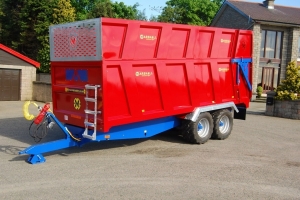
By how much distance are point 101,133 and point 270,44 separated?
24270mm

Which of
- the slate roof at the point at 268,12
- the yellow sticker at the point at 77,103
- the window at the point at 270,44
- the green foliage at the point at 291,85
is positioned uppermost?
the slate roof at the point at 268,12

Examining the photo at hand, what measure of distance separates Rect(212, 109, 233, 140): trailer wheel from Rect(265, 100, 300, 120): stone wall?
23.6 ft

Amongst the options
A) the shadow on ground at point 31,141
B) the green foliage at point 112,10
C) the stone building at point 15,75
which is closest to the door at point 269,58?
the green foliage at point 112,10

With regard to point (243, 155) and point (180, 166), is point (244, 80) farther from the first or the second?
point (180, 166)

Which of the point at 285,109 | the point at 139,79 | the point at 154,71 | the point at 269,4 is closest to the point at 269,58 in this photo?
the point at 269,4

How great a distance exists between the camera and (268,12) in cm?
2914

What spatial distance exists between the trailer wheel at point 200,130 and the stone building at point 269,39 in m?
19.3

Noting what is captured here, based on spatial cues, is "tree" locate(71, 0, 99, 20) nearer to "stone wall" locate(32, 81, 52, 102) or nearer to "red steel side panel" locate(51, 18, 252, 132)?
"stone wall" locate(32, 81, 52, 102)

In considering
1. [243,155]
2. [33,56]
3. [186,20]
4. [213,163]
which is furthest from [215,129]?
[186,20]

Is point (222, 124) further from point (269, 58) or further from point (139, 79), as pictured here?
point (269, 58)

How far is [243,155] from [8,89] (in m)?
16.8

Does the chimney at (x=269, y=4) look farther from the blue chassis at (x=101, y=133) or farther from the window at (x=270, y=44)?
the blue chassis at (x=101, y=133)

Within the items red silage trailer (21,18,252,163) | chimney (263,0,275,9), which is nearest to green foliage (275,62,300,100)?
red silage trailer (21,18,252,163)

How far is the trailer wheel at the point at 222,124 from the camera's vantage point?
32.0ft
